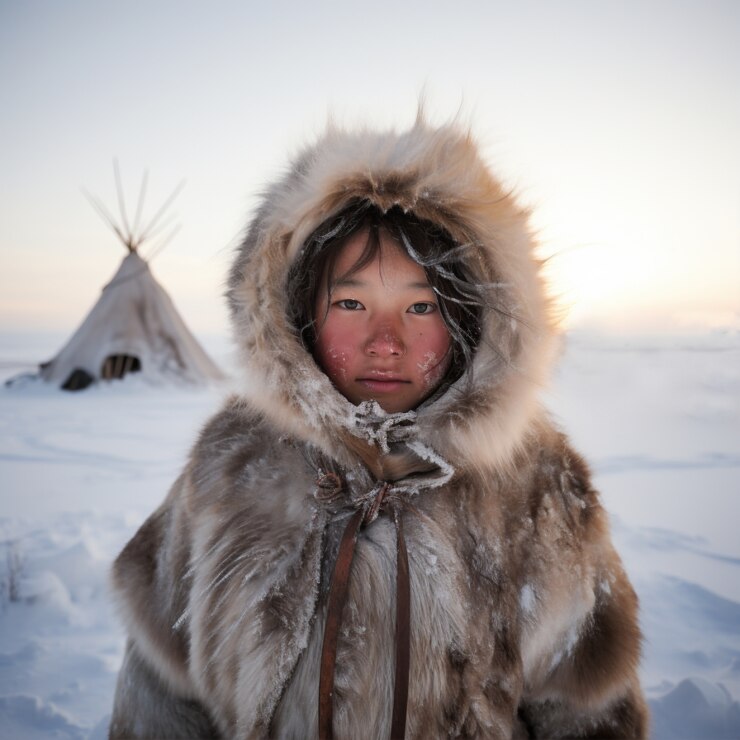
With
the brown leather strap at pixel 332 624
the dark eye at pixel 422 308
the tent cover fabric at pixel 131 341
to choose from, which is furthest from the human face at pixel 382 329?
the tent cover fabric at pixel 131 341

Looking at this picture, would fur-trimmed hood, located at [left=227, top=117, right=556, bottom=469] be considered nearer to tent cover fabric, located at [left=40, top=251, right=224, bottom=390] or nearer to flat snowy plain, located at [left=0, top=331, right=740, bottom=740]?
flat snowy plain, located at [left=0, top=331, right=740, bottom=740]

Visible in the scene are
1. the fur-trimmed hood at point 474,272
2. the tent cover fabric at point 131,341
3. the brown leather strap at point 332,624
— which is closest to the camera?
the brown leather strap at point 332,624

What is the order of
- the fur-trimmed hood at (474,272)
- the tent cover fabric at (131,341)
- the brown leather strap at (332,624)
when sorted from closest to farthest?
the brown leather strap at (332,624) → the fur-trimmed hood at (474,272) → the tent cover fabric at (131,341)

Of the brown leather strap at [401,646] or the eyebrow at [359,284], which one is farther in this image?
the eyebrow at [359,284]

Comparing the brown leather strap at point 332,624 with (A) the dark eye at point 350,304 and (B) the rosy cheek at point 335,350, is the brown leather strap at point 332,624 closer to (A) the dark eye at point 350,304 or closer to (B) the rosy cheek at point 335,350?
(B) the rosy cheek at point 335,350

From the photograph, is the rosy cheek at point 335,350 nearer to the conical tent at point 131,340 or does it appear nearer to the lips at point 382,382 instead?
the lips at point 382,382

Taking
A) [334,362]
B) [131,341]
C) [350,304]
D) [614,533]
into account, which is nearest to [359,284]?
[350,304]

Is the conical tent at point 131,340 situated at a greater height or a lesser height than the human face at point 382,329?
lesser

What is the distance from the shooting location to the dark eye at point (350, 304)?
1.01 metres

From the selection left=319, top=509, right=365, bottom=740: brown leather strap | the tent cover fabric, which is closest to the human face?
left=319, top=509, right=365, bottom=740: brown leather strap

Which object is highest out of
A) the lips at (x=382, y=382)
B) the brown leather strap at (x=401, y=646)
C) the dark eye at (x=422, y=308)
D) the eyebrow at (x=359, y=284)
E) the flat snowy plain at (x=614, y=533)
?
the eyebrow at (x=359, y=284)

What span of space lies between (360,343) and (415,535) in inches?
13.3

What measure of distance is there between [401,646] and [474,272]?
643mm

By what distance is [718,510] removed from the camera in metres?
2.66
